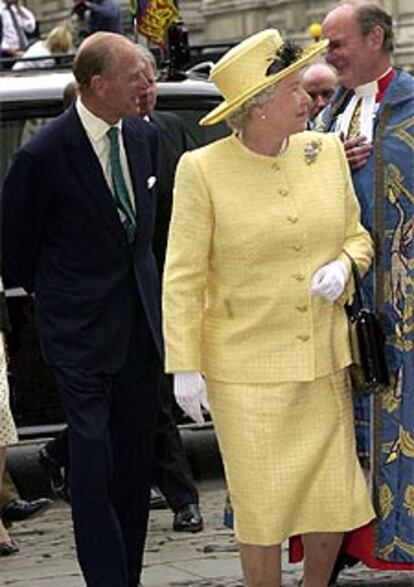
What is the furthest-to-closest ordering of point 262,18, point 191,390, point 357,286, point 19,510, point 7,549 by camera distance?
point 262,18 < point 19,510 < point 7,549 < point 357,286 < point 191,390

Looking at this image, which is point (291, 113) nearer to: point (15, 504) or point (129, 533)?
point (129, 533)

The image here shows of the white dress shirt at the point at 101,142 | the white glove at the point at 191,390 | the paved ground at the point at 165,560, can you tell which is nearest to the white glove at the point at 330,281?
the white glove at the point at 191,390

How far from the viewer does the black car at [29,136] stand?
9.16 metres

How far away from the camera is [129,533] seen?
704 cm

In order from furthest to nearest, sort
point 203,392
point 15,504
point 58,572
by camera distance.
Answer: point 15,504 → point 58,572 → point 203,392

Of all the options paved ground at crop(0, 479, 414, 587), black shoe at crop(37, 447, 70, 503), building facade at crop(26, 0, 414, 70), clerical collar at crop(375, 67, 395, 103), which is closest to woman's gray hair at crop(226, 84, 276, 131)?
clerical collar at crop(375, 67, 395, 103)

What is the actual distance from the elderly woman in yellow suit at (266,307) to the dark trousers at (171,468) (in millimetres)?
2249

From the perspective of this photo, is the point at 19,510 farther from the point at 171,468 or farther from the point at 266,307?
the point at 266,307

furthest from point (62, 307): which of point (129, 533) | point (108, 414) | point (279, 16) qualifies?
point (279, 16)

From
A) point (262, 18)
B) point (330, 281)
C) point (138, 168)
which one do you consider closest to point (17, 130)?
point (138, 168)

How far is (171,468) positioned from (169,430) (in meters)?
0.16

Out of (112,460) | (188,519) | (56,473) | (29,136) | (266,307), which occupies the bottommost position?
(188,519)

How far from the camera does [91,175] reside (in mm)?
6887

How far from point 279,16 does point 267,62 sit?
27.3 meters
